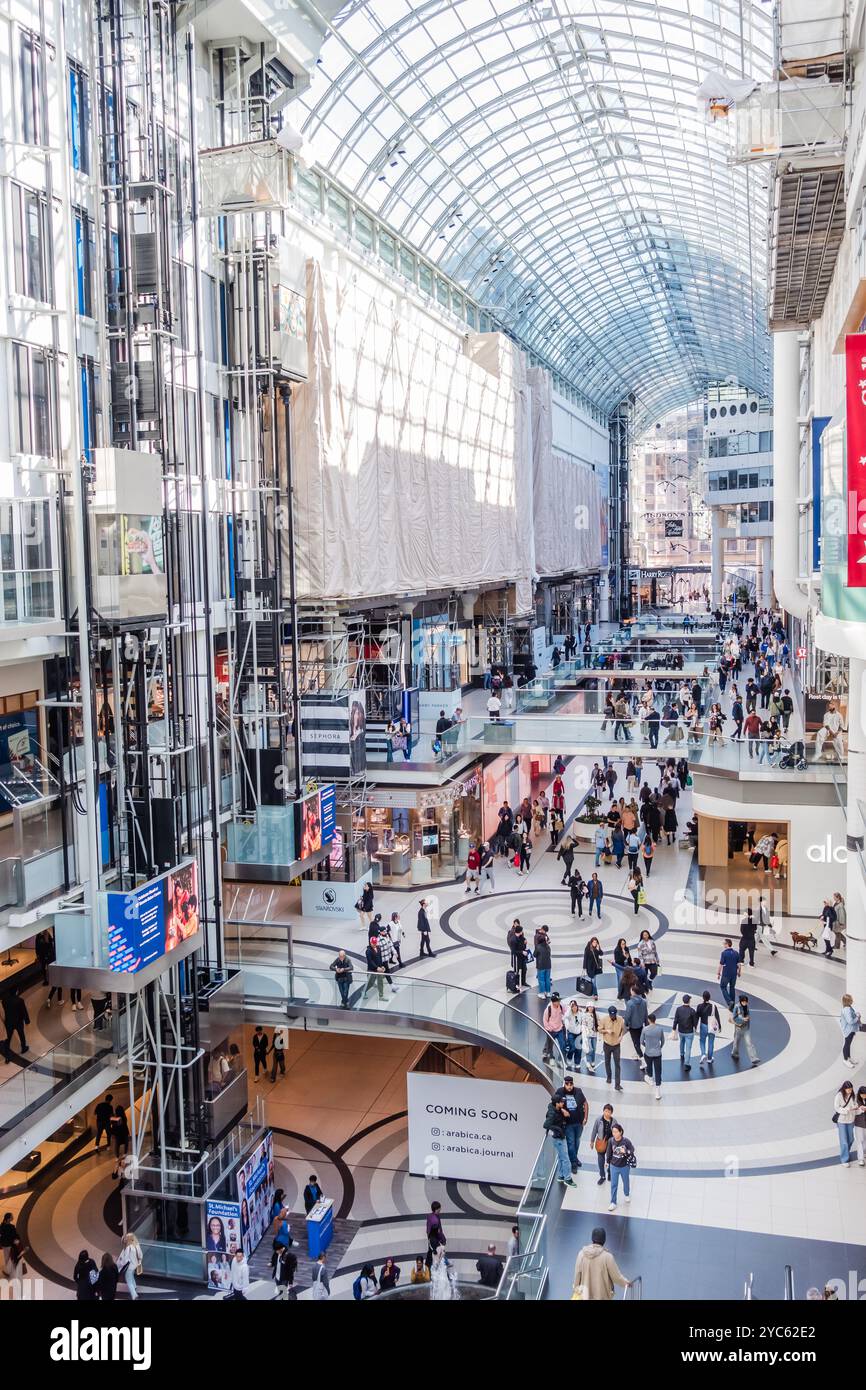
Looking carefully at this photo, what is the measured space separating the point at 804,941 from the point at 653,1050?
24.8 ft

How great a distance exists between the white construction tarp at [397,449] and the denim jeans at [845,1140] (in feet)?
44.8

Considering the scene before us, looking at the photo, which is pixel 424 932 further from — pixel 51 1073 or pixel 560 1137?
pixel 560 1137

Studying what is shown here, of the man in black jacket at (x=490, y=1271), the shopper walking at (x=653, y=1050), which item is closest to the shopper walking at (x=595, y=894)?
the shopper walking at (x=653, y=1050)

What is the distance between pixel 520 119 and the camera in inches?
1374

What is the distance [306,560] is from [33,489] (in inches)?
333

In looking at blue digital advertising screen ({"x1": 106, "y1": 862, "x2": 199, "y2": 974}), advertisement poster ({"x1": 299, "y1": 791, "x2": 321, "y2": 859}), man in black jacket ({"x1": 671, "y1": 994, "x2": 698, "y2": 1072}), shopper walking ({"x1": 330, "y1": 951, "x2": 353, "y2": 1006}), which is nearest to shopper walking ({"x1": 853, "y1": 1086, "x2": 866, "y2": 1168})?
man in black jacket ({"x1": 671, "y1": 994, "x2": 698, "y2": 1072})

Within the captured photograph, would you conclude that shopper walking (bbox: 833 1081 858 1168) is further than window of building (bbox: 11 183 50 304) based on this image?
No

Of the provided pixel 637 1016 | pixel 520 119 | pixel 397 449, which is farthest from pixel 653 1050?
pixel 520 119

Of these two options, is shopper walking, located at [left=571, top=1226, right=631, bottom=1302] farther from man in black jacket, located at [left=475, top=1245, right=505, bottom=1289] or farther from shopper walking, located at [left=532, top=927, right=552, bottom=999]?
shopper walking, located at [left=532, top=927, right=552, bottom=999]

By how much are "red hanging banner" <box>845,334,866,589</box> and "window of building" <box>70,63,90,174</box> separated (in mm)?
11124

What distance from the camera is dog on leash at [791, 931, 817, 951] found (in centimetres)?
2125

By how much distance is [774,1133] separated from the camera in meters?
14.2

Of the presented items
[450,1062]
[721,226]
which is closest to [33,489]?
[450,1062]
